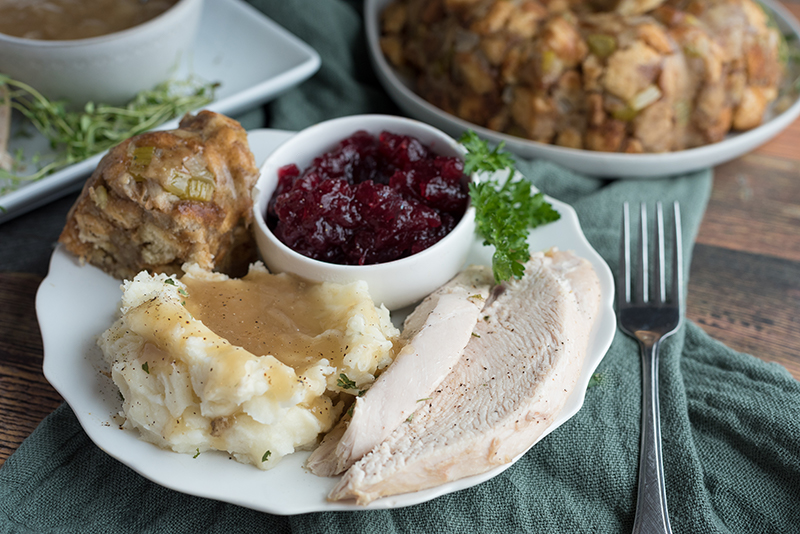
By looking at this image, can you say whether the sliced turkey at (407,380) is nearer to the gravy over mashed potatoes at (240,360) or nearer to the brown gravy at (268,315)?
the gravy over mashed potatoes at (240,360)

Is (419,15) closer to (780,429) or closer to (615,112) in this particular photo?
(615,112)

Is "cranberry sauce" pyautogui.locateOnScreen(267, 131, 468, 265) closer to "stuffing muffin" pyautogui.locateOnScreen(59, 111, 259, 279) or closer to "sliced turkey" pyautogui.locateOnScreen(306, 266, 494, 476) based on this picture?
"stuffing muffin" pyautogui.locateOnScreen(59, 111, 259, 279)

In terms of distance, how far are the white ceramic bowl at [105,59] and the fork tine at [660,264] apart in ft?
12.0

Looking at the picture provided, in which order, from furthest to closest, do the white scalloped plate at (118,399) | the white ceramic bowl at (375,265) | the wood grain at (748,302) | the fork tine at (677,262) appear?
1. the wood grain at (748,302)
2. the fork tine at (677,262)
3. the white ceramic bowl at (375,265)
4. the white scalloped plate at (118,399)

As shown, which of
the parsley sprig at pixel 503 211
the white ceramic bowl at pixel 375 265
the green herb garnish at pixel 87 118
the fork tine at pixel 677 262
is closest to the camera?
the white ceramic bowl at pixel 375 265

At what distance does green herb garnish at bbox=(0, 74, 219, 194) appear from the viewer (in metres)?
4.59

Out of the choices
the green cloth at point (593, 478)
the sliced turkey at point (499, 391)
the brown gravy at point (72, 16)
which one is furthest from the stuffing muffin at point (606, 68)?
the brown gravy at point (72, 16)

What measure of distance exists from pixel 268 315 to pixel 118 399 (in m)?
0.80

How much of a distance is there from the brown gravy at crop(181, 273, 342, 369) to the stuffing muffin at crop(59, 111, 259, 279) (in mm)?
270

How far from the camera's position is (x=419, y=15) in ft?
17.3

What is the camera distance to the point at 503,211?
11.9 feet

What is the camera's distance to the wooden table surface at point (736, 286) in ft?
11.5

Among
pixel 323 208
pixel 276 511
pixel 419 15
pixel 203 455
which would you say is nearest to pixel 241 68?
pixel 419 15

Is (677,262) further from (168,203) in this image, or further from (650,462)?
(168,203)
